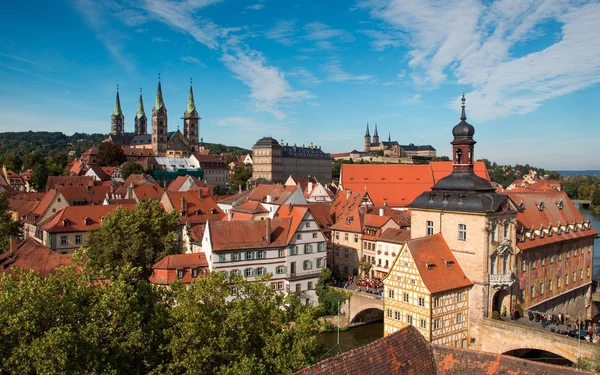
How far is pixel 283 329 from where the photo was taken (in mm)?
21828

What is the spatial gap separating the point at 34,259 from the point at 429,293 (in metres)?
23.4

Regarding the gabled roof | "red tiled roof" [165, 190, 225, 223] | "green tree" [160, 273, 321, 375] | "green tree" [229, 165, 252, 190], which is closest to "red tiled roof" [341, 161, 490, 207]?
"red tiled roof" [165, 190, 225, 223]

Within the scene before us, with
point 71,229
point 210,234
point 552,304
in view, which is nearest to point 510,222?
point 552,304

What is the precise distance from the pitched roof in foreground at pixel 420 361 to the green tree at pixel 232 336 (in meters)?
5.43

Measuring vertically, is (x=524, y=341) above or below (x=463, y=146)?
below

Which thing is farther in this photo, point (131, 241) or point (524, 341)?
point (131, 241)

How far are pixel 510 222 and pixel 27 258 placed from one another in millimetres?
29239

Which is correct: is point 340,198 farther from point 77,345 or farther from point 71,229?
point 77,345

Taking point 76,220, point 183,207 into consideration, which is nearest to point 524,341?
point 183,207

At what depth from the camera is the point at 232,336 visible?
64.3ft

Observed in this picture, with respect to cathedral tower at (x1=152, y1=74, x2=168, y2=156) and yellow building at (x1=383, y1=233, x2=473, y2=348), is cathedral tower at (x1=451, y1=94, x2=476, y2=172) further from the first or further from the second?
cathedral tower at (x1=152, y1=74, x2=168, y2=156)

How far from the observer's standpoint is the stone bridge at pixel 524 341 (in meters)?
26.3

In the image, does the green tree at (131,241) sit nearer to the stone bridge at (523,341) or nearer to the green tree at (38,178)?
the stone bridge at (523,341)

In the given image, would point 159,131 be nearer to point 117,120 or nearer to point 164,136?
point 164,136
